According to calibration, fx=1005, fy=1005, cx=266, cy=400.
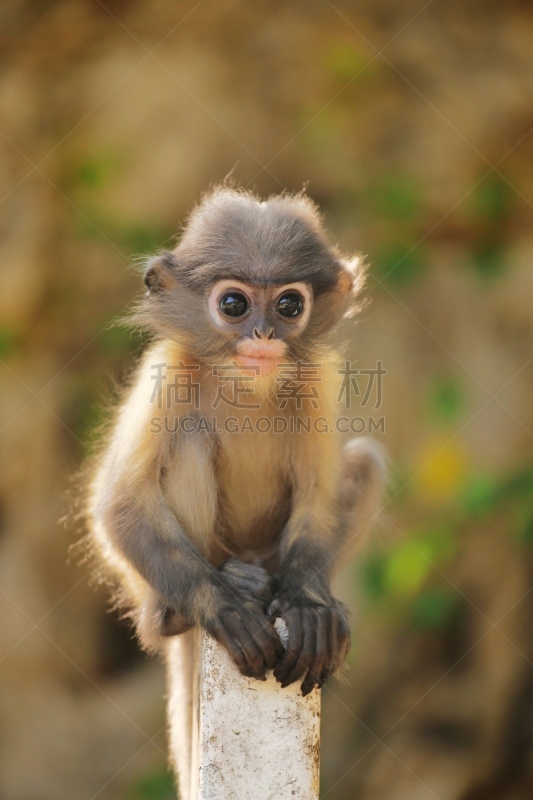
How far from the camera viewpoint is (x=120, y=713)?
1105 cm

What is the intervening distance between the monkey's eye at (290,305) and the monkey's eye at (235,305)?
19 centimetres

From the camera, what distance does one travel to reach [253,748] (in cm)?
455

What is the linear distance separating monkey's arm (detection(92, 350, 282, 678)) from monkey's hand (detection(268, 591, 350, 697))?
82mm

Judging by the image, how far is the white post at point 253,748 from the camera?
4.54 metres

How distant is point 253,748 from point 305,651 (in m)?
0.52

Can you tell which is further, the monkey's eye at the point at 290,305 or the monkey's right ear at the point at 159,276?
the monkey's right ear at the point at 159,276

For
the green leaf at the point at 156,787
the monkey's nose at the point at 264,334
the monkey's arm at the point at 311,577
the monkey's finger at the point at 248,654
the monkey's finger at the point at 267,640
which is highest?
the monkey's nose at the point at 264,334

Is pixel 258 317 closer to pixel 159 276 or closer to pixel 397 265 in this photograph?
pixel 159 276

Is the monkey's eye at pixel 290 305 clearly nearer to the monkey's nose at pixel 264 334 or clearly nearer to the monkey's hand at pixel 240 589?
the monkey's nose at pixel 264 334

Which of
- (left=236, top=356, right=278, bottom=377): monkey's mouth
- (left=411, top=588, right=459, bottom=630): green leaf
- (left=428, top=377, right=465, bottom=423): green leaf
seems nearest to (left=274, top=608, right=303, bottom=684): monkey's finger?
(left=236, top=356, right=278, bottom=377): monkey's mouth

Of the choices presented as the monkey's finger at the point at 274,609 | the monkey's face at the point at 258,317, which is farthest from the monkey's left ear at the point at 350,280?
the monkey's finger at the point at 274,609

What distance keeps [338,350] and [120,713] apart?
6.36 m

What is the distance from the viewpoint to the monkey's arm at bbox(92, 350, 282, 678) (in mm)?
4887

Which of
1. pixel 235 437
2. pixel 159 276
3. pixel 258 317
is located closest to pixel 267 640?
pixel 235 437
